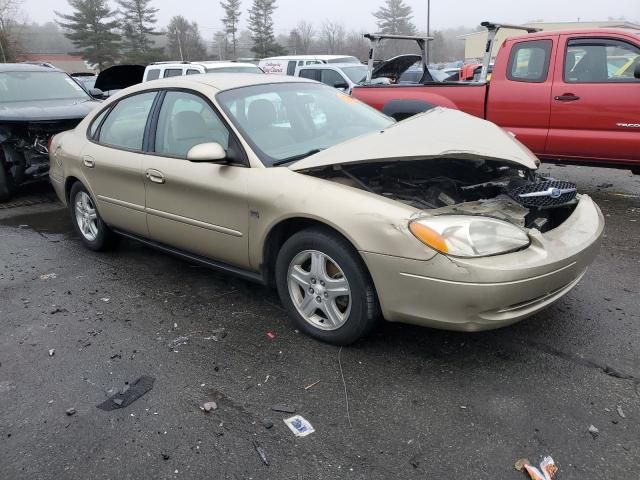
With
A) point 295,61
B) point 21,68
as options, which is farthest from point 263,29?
point 21,68

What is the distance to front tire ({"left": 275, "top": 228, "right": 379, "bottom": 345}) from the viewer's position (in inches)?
115

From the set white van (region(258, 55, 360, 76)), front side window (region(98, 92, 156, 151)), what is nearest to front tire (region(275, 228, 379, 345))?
front side window (region(98, 92, 156, 151))

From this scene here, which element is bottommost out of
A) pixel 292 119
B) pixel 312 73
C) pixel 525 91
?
pixel 292 119

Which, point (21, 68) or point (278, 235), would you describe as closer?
point (278, 235)

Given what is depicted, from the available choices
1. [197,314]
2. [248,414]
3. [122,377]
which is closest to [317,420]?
[248,414]

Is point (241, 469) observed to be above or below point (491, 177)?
below

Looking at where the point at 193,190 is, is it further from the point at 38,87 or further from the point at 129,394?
the point at 38,87

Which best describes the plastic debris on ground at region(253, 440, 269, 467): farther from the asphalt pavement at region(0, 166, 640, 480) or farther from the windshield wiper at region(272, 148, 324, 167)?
the windshield wiper at region(272, 148, 324, 167)

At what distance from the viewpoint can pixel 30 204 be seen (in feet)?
23.2

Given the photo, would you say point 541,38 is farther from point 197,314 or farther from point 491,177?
point 197,314

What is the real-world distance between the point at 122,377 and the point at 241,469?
107cm

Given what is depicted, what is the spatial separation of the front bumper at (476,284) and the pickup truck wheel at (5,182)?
6.10 metres

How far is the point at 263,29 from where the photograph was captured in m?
58.9

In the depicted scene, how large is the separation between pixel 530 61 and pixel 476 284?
187 inches
